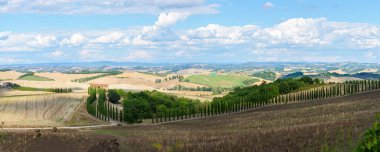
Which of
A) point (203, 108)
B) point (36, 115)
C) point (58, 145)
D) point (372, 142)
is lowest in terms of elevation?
point (36, 115)

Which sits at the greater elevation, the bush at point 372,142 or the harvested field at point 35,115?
the bush at point 372,142

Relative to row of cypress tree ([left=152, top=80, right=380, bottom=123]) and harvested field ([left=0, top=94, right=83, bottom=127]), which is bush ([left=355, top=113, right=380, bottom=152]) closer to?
harvested field ([left=0, top=94, right=83, bottom=127])

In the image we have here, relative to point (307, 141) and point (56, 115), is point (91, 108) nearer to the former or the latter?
point (56, 115)

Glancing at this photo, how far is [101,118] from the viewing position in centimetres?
17375

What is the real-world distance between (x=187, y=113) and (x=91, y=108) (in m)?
35.5

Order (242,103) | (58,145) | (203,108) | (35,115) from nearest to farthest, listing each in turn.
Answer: (58,145), (203,108), (35,115), (242,103)

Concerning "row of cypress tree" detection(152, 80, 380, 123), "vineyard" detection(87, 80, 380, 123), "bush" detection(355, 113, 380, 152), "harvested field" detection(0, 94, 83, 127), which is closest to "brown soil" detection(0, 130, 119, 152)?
"bush" detection(355, 113, 380, 152)

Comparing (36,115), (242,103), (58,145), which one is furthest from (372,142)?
(36,115)

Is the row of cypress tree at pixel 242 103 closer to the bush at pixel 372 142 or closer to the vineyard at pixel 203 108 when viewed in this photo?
the vineyard at pixel 203 108

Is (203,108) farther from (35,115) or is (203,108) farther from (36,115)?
(35,115)

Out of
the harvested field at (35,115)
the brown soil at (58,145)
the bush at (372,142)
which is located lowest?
the harvested field at (35,115)

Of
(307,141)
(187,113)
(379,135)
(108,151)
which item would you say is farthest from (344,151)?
(187,113)

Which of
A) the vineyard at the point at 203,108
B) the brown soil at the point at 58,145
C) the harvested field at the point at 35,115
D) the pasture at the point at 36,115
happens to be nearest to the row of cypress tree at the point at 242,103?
the vineyard at the point at 203,108

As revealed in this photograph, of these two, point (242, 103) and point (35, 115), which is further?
point (242, 103)
